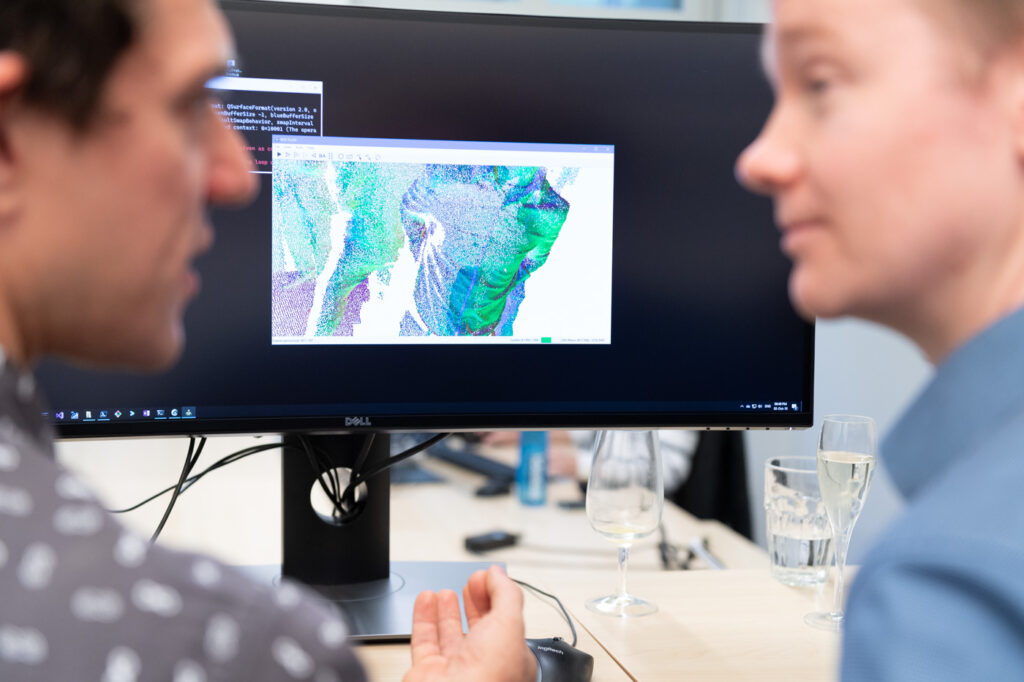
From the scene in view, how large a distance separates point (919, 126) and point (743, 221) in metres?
0.60

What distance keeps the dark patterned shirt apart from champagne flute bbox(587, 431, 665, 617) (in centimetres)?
69

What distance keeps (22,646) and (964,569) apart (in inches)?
13.8

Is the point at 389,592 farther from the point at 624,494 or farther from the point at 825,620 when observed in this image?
the point at 825,620

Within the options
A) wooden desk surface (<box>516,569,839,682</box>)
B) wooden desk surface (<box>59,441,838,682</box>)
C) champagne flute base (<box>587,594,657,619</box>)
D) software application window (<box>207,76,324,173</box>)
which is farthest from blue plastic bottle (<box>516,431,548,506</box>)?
software application window (<box>207,76,324,173</box>)

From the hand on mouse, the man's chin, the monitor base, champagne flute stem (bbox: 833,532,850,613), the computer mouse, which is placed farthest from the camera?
champagne flute stem (bbox: 833,532,850,613)

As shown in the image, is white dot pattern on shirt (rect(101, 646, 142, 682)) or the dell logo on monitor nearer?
white dot pattern on shirt (rect(101, 646, 142, 682))

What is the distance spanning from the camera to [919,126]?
0.50 m

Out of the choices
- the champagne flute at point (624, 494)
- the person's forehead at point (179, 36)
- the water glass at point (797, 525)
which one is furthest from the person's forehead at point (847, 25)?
the water glass at point (797, 525)

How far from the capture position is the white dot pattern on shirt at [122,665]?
0.36 meters

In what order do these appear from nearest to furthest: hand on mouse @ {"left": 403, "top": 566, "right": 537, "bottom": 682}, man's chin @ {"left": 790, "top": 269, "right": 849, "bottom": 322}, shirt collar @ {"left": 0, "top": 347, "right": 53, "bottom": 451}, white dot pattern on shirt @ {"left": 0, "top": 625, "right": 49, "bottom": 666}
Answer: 1. white dot pattern on shirt @ {"left": 0, "top": 625, "right": 49, "bottom": 666}
2. shirt collar @ {"left": 0, "top": 347, "right": 53, "bottom": 451}
3. man's chin @ {"left": 790, "top": 269, "right": 849, "bottom": 322}
4. hand on mouse @ {"left": 403, "top": 566, "right": 537, "bottom": 682}

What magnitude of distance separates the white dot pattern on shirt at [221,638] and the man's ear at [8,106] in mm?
200

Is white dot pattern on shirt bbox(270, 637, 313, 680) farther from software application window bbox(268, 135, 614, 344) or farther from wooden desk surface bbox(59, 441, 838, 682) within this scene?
software application window bbox(268, 135, 614, 344)

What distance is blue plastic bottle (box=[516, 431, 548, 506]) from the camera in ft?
5.61

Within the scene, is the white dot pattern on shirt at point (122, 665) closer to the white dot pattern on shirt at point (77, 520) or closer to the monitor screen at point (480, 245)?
the white dot pattern on shirt at point (77, 520)
